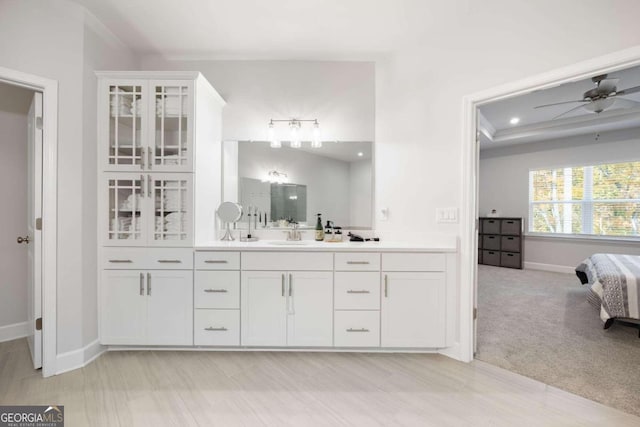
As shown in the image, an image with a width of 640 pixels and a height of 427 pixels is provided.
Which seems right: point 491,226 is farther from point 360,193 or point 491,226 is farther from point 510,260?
point 360,193

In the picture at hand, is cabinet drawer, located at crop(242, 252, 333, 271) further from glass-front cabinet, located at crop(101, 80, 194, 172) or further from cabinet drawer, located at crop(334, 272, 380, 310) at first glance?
glass-front cabinet, located at crop(101, 80, 194, 172)

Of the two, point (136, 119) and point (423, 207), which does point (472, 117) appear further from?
point (136, 119)

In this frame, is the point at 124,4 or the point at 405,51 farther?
the point at 405,51

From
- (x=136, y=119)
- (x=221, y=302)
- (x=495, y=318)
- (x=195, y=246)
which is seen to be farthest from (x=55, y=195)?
(x=495, y=318)

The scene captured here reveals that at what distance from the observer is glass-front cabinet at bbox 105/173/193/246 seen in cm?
225

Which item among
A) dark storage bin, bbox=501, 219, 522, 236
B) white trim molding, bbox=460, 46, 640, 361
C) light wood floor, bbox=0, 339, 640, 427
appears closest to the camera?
light wood floor, bbox=0, 339, 640, 427

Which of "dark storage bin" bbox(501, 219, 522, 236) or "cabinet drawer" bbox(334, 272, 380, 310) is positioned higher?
"dark storage bin" bbox(501, 219, 522, 236)

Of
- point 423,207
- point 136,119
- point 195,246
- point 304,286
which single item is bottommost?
point 304,286

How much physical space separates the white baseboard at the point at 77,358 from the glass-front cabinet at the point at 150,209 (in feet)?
2.75

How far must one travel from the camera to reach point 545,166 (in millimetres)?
5645

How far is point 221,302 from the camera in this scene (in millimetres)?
2242

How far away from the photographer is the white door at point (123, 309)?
2.23 metres

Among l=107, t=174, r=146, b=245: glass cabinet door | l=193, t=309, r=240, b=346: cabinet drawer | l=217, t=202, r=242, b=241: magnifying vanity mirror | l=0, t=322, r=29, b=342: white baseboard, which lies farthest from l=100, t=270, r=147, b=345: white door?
l=0, t=322, r=29, b=342: white baseboard

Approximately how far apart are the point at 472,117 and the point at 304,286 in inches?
76.5
